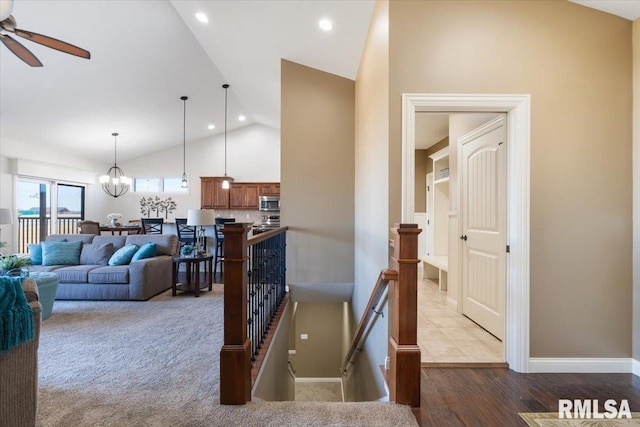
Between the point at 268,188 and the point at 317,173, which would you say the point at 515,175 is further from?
the point at 268,188

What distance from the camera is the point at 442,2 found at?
7.40 feet

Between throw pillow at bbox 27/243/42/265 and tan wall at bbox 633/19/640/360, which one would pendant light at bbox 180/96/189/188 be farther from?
tan wall at bbox 633/19/640/360

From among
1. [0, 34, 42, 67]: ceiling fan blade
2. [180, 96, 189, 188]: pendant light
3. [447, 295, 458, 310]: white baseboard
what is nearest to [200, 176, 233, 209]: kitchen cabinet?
[180, 96, 189, 188]: pendant light

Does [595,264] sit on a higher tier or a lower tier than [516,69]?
lower

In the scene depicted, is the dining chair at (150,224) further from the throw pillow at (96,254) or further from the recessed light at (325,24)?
the recessed light at (325,24)

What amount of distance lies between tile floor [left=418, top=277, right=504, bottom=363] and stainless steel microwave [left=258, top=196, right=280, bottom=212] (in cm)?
395

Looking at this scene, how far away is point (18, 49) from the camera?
2.50 metres

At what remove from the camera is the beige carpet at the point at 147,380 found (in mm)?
1662

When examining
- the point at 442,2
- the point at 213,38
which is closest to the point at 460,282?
the point at 442,2

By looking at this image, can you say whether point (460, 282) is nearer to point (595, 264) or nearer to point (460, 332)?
point (460, 332)

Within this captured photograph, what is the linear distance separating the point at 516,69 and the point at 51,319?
541 cm

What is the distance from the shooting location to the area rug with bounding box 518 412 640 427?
5.54ft

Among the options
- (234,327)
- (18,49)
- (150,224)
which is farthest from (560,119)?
(150,224)

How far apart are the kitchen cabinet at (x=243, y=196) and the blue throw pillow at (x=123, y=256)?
3.20 meters
